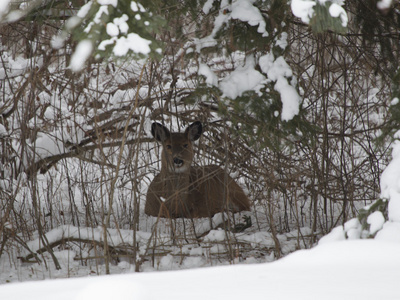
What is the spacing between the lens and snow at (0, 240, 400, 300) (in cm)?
177

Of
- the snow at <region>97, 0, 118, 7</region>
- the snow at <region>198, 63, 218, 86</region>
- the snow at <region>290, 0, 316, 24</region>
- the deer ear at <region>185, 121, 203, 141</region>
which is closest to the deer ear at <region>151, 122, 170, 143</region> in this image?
the deer ear at <region>185, 121, 203, 141</region>

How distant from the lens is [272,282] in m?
1.95

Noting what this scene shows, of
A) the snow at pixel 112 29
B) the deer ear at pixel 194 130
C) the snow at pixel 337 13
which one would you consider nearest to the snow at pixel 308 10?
the snow at pixel 337 13

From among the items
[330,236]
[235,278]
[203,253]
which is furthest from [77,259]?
[235,278]

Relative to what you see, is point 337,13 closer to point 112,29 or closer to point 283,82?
point 283,82

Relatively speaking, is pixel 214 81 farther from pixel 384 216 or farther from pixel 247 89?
pixel 384 216

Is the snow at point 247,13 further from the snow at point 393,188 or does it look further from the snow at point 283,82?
the snow at point 393,188

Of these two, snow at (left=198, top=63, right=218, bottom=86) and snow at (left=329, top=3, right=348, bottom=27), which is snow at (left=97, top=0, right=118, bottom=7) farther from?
snow at (left=198, top=63, right=218, bottom=86)

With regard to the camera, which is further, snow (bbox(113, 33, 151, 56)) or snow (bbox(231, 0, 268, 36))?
snow (bbox(231, 0, 268, 36))

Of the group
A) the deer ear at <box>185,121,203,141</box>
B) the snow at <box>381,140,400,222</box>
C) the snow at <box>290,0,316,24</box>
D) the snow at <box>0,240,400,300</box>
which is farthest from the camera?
the deer ear at <box>185,121,203,141</box>

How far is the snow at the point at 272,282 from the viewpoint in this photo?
177 cm

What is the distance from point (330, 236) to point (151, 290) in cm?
132

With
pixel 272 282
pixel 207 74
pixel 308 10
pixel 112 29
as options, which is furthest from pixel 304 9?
pixel 272 282

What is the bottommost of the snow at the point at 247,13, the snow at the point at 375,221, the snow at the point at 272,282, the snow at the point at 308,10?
the snow at the point at 272,282
